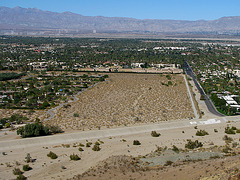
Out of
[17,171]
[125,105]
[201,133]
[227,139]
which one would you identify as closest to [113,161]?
[17,171]

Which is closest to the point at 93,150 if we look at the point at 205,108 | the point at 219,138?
the point at 219,138

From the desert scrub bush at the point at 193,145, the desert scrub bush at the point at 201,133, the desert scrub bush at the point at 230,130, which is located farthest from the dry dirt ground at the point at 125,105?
the desert scrub bush at the point at 193,145

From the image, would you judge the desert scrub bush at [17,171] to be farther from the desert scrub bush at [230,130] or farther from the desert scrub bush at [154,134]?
the desert scrub bush at [230,130]

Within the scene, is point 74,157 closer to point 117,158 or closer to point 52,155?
point 52,155

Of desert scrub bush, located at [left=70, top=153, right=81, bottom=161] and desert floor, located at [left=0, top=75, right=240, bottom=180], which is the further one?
desert scrub bush, located at [left=70, top=153, right=81, bottom=161]

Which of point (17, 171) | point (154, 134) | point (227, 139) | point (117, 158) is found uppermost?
point (117, 158)

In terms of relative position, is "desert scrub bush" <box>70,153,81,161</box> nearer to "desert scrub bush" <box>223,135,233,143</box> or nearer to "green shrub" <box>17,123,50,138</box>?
"green shrub" <box>17,123,50,138</box>

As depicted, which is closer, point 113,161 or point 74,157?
point 113,161

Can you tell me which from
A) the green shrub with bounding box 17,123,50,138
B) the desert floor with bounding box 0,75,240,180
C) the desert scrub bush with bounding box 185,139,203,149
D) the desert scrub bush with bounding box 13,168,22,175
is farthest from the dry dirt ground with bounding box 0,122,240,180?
the green shrub with bounding box 17,123,50,138
